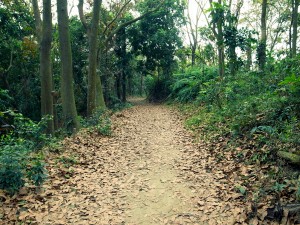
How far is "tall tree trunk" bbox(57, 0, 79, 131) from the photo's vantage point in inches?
336

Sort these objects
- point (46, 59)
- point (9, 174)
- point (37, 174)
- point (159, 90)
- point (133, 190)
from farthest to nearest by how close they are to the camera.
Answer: point (159, 90) < point (46, 59) < point (133, 190) < point (37, 174) < point (9, 174)

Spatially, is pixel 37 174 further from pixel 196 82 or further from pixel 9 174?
pixel 196 82

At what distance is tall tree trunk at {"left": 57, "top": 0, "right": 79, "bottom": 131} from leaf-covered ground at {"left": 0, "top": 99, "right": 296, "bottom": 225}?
1.91 metres

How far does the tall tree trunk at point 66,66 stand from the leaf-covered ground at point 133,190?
191 centimetres

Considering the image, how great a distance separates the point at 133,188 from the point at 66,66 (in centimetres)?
578

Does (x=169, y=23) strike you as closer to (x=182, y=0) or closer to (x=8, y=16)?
(x=182, y=0)

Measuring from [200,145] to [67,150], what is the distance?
3715 millimetres

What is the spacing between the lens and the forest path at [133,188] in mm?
3891

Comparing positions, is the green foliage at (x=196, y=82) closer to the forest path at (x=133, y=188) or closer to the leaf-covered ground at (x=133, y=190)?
the forest path at (x=133, y=188)

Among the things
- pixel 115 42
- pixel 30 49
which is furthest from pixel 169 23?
pixel 30 49

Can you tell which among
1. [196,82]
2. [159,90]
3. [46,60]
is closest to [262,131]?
[46,60]

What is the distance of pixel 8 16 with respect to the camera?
434 inches

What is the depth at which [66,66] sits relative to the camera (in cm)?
884

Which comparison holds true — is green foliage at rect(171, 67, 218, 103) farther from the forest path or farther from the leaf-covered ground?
the leaf-covered ground
